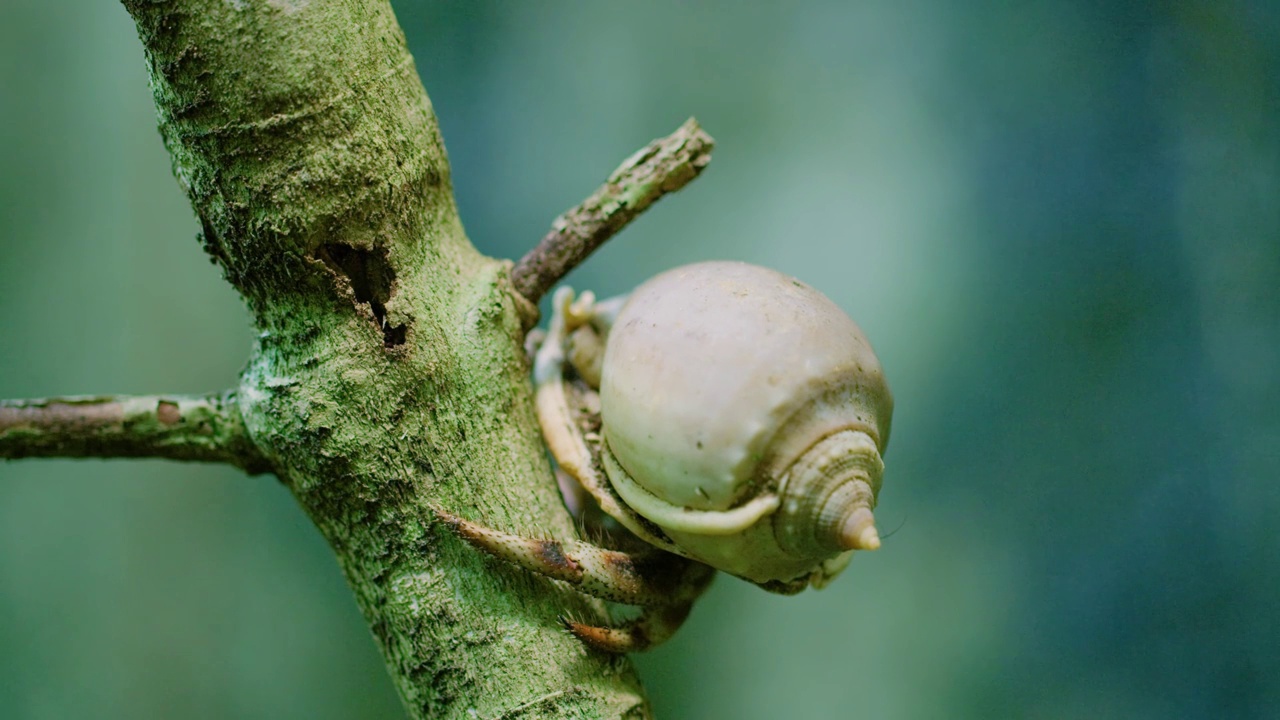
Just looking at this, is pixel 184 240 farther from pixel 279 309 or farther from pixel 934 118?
pixel 934 118

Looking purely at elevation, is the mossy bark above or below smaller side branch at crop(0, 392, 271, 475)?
above

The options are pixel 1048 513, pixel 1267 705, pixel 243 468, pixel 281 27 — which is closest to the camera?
pixel 281 27

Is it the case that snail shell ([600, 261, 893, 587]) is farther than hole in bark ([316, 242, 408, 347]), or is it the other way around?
hole in bark ([316, 242, 408, 347])

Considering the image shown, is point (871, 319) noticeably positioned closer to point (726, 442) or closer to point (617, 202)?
point (617, 202)

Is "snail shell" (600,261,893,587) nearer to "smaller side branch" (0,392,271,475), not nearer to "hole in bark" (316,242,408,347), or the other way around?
"hole in bark" (316,242,408,347)

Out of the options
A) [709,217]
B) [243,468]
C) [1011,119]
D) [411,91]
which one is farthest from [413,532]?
[1011,119]

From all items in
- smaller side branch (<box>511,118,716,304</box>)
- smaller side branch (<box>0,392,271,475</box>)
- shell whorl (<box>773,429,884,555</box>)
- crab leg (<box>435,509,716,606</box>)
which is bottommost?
smaller side branch (<box>0,392,271,475</box>)

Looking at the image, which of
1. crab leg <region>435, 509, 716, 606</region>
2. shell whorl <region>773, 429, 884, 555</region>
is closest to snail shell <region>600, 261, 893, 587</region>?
shell whorl <region>773, 429, 884, 555</region>

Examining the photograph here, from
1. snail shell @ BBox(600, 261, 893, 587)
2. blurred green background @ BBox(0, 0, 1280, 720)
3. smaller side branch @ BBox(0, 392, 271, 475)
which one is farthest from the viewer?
blurred green background @ BBox(0, 0, 1280, 720)
